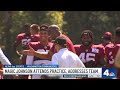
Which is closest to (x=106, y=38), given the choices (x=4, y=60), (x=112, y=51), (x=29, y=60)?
(x=112, y=51)

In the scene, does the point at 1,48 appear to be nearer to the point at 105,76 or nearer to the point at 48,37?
the point at 48,37

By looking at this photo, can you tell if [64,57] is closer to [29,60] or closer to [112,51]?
[29,60]

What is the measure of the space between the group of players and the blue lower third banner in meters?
0.06

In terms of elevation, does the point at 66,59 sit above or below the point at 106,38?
below

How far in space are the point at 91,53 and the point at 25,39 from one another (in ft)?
2.40

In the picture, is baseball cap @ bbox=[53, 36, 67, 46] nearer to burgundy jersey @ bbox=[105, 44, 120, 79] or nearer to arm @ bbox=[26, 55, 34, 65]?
arm @ bbox=[26, 55, 34, 65]

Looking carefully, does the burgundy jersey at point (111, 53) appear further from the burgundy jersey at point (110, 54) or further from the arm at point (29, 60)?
the arm at point (29, 60)

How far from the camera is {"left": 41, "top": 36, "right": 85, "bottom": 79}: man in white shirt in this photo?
21.4ft

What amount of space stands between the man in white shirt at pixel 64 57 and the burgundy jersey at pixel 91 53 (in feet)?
0.33

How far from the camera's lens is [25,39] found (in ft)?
22.4

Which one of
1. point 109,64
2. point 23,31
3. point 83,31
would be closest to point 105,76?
point 109,64

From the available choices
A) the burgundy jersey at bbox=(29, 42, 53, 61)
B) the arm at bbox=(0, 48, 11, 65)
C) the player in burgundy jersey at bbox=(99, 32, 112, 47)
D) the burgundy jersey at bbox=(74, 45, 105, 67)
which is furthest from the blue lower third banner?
the arm at bbox=(0, 48, 11, 65)

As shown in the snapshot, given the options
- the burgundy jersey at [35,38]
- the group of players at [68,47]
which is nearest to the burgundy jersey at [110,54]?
the group of players at [68,47]
